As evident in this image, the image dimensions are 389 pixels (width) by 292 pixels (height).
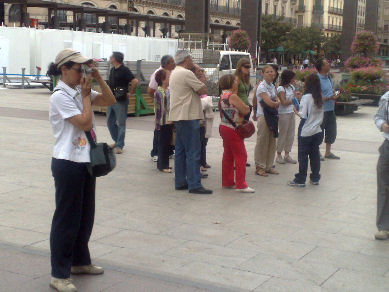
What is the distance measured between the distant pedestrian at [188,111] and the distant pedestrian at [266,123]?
57.2 inches

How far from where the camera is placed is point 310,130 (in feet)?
26.0

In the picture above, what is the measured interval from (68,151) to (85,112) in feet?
0.96

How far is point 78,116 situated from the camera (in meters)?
4.16

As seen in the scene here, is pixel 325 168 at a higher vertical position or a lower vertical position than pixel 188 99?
lower

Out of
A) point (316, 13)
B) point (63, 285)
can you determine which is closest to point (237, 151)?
point (63, 285)

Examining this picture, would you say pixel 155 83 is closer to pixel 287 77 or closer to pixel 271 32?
pixel 287 77

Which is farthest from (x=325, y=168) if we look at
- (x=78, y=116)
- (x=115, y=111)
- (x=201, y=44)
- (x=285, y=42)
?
(x=285, y=42)

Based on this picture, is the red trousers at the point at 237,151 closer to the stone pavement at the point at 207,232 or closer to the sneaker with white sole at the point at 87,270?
the stone pavement at the point at 207,232

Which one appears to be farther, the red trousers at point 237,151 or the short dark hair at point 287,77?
the short dark hair at point 287,77

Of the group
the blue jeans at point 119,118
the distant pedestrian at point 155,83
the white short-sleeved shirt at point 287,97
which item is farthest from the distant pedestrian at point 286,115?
the blue jeans at point 119,118

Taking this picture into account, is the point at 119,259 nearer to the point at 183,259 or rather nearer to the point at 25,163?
the point at 183,259

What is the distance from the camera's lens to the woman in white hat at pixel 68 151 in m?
4.18

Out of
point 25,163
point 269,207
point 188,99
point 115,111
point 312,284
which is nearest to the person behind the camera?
point 312,284

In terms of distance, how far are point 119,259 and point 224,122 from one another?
3.02 meters
